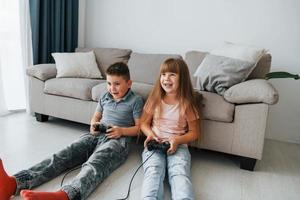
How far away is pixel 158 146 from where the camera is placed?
66.5 inches

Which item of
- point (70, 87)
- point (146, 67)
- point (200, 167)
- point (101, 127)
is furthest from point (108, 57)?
point (200, 167)

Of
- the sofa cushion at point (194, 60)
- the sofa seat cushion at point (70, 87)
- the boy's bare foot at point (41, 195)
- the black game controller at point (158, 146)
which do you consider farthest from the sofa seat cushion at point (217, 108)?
the boy's bare foot at point (41, 195)

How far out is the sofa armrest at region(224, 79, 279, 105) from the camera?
172 centimetres

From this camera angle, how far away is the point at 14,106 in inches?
111

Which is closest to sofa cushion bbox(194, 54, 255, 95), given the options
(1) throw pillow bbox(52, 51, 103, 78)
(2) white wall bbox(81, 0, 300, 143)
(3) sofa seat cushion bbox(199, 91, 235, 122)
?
(3) sofa seat cushion bbox(199, 91, 235, 122)

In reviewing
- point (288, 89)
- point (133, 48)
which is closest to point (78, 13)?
point (133, 48)

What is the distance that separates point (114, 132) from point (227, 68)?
93 cm

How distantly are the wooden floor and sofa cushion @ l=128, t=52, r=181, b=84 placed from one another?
0.67m

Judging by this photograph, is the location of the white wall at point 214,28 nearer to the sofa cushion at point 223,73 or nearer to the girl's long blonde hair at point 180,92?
the sofa cushion at point 223,73

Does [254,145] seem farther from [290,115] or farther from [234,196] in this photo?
[290,115]

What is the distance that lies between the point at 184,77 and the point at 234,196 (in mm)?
770

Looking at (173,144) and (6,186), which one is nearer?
(6,186)

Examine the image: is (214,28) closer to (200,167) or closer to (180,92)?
(180,92)

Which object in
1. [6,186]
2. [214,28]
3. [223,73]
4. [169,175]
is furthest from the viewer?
[214,28]
